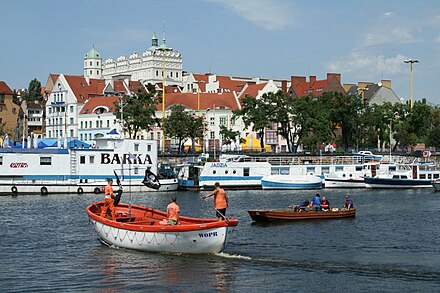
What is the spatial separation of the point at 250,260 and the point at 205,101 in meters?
110

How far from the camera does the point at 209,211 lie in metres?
56.5

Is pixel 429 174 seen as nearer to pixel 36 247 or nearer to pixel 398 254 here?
pixel 398 254

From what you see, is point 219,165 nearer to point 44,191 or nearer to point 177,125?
point 44,191

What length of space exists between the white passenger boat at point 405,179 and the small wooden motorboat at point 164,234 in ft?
174

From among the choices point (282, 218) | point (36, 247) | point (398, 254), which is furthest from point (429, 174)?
point (36, 247)

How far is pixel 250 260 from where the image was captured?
32.1 meters

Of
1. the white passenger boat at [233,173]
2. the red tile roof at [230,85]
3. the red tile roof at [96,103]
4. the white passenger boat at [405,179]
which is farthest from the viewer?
the red tile roof at [230,85]

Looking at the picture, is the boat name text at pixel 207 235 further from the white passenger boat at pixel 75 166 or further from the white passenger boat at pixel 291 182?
the white passenger boat at pixel 291 182

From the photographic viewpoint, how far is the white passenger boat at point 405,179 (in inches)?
3342

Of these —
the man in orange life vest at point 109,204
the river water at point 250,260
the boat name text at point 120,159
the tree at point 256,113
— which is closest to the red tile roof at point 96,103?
the tree at point 256,113

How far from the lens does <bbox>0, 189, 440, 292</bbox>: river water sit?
90.8ft

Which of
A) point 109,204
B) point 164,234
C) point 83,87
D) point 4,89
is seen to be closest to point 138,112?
point 83,87

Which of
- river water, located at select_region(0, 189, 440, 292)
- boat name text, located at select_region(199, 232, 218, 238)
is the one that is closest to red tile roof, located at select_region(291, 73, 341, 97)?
river water, located at select_region(0, 189, 440, 292)

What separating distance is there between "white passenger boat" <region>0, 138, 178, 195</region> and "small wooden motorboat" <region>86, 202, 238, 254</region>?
119 feet
